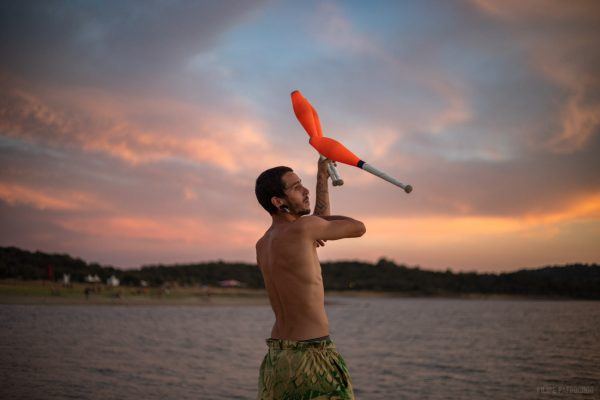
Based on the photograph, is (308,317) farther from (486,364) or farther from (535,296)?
(535,296)

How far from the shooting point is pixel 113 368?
22.8 meters

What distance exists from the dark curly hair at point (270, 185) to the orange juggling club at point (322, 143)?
2.07 ft

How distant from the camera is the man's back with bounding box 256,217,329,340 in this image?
4.04 metres

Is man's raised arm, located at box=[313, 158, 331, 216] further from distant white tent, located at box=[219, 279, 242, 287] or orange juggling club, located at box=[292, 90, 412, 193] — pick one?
distant white tent, located at box=[219, 279, 242, 287]

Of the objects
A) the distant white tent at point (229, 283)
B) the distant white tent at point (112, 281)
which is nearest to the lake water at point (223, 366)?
the distant white tent at point (112, 281)

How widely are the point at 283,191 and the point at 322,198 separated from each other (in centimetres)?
55

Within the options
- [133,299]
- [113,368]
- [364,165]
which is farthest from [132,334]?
[133,299]

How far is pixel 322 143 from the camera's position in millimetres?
4820

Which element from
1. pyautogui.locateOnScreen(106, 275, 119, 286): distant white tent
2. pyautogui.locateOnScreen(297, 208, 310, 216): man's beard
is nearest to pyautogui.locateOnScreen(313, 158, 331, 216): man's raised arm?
pyautogui.locateOnScreen(297, 208, 310, 216): man's beard

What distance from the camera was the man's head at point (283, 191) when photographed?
4094mm

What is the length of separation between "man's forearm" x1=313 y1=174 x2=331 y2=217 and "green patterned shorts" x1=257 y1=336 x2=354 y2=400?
906mm

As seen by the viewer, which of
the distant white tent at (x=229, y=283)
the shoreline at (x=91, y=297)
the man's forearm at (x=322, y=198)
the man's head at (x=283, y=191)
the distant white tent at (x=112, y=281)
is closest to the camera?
the man's head at (x=283, y=191)

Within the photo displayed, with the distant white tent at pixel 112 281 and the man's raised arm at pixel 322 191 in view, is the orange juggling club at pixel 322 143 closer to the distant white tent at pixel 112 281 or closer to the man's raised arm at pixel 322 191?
the man's raised arm at pixel 322 191

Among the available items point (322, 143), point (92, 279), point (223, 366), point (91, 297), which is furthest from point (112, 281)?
point (322, 143)
